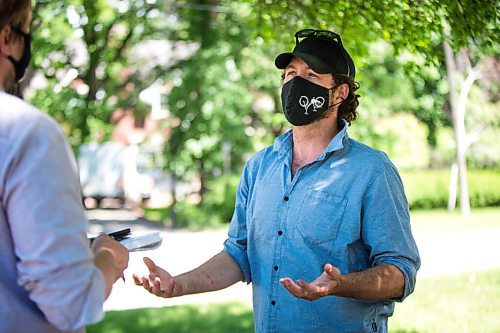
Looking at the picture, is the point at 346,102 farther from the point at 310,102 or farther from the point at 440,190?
the point at 440,190

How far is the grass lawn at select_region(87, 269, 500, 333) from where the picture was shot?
7.46 m

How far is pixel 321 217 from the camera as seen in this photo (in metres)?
3.08

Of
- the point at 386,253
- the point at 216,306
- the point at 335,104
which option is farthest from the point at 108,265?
the point at 216,306

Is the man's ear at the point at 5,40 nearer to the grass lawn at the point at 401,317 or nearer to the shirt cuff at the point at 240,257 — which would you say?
the shirt cuff at the point at 240,257

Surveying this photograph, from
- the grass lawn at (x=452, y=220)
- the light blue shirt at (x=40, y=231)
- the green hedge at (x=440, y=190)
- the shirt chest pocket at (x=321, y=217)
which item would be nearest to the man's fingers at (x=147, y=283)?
the shirt chest pocket at (x=321, y=217)

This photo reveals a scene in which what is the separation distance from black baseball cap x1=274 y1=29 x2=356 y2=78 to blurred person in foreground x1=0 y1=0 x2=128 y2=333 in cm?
A: 162

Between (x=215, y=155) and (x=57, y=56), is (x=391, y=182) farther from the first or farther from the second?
(x=215, y=155)

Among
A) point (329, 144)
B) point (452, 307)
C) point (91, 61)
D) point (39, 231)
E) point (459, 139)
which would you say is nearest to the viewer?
point (39, 231)

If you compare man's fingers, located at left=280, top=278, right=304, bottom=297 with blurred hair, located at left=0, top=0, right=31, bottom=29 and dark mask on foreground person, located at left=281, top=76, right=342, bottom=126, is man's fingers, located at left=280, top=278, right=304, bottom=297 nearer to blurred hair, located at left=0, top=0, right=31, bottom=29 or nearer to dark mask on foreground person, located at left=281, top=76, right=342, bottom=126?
dark mask on foreground person, located at left=281, top=76, right=342, bottom=126

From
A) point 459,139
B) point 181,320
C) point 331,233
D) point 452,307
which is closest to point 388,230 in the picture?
point 331,233

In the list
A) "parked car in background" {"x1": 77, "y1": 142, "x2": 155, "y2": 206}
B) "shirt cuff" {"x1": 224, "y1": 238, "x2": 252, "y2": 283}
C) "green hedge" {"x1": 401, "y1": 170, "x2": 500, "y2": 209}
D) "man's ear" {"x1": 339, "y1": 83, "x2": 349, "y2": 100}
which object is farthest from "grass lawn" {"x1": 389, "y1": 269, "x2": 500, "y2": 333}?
"parked car in background" {"x1": 77, "y1": 142, "x2": 155, "y2": 206}

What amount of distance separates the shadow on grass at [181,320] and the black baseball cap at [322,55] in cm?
446

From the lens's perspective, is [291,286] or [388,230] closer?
[291,286]

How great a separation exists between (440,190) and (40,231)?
26.7m
